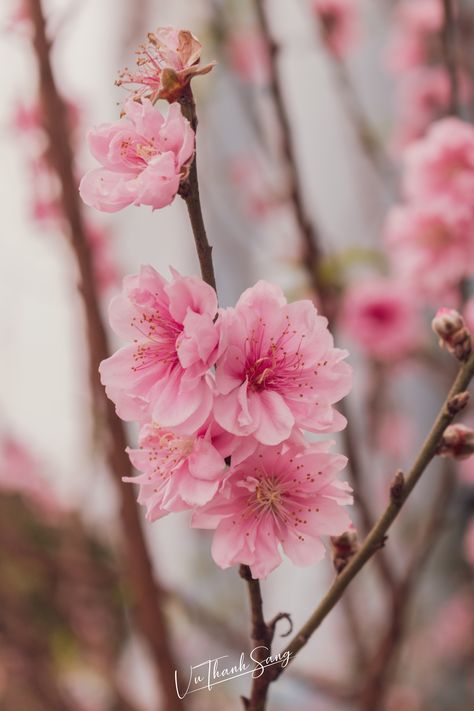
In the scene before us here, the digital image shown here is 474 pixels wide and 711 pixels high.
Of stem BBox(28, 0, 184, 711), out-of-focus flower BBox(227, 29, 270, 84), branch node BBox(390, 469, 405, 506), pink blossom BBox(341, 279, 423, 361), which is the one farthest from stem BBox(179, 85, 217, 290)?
out-of-focus flower BBox(227, 29, 270, 84)

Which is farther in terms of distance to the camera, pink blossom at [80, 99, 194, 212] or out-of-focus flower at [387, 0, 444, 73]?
out-of-focus flower at [387, 0, 444, 73]

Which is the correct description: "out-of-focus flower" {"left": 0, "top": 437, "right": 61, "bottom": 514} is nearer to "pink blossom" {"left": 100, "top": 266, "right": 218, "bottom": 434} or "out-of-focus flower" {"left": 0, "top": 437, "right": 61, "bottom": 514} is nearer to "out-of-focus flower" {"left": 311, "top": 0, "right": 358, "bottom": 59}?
"out-of-focus flower" {"left": 311, "top": 0, "right": 358, "bottom": 59}

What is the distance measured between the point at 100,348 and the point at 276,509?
1.06ft

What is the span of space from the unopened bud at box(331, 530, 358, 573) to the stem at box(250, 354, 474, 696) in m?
0.02

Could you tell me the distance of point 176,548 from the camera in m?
1.77

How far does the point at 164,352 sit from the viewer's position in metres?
0.27

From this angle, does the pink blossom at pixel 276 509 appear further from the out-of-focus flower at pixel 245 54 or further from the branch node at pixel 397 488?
the out-of-focus flower at pixel 245 54

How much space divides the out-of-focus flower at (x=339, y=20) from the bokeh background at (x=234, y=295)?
1.3 inches

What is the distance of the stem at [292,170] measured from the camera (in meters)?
0.63

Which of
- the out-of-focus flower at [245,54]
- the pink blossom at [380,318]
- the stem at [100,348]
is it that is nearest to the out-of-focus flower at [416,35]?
the out-of-focus flower at [245,54]

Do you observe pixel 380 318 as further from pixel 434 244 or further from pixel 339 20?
pixel 339 20

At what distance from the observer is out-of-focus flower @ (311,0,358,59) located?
105 centimetres

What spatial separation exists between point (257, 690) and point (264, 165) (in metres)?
1.35

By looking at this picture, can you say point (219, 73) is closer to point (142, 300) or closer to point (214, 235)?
point (214, 235)
